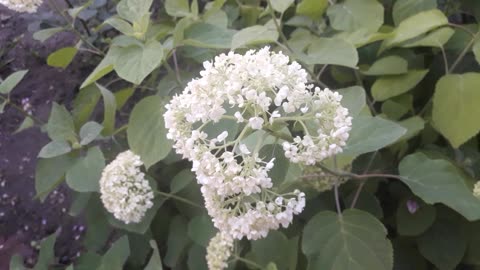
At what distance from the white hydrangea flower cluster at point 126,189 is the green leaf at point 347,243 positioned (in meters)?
0.54

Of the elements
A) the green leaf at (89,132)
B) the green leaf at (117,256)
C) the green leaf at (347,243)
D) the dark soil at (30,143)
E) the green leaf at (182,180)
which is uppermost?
the green leaf at (347,243)

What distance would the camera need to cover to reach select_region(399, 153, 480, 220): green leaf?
1.22 m

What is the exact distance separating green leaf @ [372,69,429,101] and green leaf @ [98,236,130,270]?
0.88 m

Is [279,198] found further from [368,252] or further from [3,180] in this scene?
[3,180]

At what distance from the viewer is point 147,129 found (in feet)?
4.91

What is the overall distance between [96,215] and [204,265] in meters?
0.47

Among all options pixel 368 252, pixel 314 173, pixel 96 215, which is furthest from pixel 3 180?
pixel 368 252

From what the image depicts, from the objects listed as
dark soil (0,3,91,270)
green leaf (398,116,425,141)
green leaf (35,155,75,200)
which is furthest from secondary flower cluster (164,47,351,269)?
dark soil (0,3,91,270)

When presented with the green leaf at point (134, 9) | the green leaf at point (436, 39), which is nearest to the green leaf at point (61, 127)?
the green leaf at point (134, 9)

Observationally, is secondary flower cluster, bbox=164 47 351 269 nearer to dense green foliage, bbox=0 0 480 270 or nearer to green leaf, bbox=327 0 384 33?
dense green foliage, bbox=0 0 480 270

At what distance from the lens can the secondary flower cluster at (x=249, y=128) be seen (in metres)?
0.90

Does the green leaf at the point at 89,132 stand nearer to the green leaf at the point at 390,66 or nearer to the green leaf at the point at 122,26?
the green leaf at the point at 122,26

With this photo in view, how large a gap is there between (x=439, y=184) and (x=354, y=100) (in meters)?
0.29

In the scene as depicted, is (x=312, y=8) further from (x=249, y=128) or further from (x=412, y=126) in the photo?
(x=249, y=128)
